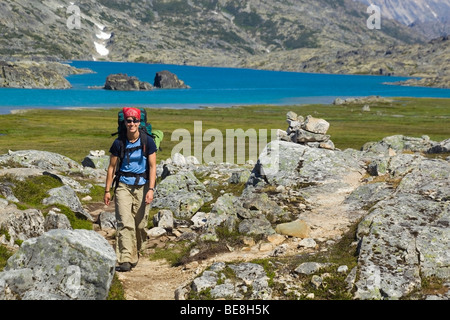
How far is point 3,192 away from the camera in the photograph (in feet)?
61.1

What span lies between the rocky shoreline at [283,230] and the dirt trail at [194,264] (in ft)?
0.30

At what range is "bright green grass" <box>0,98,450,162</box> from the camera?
64.1 meters

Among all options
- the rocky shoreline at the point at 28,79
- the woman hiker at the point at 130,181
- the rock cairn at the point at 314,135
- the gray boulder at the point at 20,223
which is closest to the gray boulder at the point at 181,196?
the gray boulder at the point at 20,223

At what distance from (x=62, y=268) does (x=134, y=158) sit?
12.6ft

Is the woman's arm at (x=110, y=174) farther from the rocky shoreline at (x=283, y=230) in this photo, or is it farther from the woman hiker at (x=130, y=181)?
the rocky shoreline at (x=283, y=230)

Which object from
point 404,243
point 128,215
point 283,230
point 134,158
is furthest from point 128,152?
point 404,243

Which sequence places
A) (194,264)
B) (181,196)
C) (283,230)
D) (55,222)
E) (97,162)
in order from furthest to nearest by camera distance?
(97,162) < (181,196) < (55,222) < (283,230) < (194,264)

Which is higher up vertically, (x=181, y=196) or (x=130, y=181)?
(x=130, y=181)

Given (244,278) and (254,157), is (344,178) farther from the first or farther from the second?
(254,157)

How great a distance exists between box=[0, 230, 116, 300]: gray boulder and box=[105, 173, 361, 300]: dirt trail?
1175 millimetres

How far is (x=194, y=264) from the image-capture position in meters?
Answer: 13.6

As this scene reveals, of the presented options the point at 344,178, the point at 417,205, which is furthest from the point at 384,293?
the point at 344,178

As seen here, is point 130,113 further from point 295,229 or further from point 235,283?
point 295,229
